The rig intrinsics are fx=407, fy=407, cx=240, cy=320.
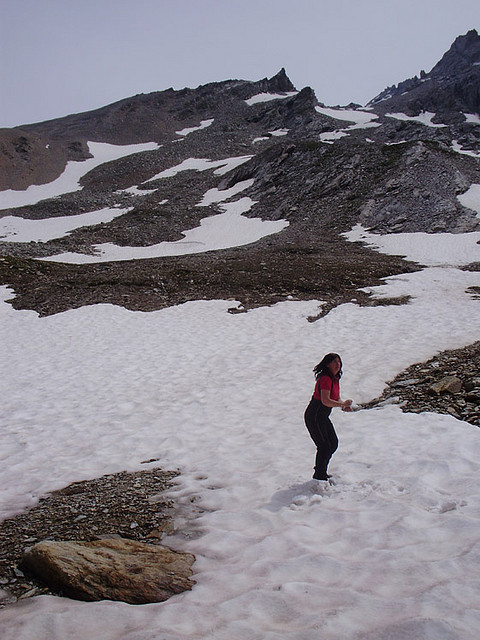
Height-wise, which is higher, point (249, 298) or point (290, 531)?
point (249, 298)

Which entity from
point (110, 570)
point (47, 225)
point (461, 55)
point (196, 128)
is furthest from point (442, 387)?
point (461, 55)

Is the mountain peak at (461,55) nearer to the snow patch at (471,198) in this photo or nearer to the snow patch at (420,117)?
the snow patch at (420,117)

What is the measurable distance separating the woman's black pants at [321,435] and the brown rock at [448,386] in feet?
15.5

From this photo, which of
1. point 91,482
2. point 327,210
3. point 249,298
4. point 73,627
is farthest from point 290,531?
point 327,210

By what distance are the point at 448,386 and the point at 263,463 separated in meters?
5.19

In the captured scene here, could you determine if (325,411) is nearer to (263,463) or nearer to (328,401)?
(328,401)

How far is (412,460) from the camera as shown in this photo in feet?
22.4

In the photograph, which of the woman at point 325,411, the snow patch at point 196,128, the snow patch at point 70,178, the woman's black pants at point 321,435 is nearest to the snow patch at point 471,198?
the woman at point 325,411

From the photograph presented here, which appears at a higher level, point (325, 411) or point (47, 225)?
point (47, 225)

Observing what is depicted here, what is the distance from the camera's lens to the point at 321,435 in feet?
20.9

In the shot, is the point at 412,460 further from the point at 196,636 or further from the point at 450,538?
the point at 196,636

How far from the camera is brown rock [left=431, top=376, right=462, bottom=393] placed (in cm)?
975

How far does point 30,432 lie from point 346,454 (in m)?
7.33

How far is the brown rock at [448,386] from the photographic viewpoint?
975 cm
